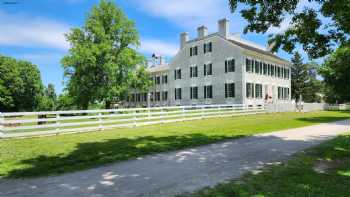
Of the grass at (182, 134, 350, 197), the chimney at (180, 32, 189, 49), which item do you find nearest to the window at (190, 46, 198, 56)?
the chimney at (180, 32, 189, 49)

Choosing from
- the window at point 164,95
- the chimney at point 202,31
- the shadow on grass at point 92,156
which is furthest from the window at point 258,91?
the shadow on grass at point 92,156

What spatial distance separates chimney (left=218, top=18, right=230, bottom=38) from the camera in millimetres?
33750

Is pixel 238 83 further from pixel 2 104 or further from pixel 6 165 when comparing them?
pixel 2 104

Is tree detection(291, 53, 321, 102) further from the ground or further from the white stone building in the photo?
the ground

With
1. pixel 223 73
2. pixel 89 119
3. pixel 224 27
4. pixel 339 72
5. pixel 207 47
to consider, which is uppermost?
pixel 224 27

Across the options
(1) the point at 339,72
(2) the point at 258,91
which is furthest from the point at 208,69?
(1) the point at 339,72

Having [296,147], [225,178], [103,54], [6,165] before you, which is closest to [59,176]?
[6,165]

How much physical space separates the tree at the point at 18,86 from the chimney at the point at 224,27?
35016mm

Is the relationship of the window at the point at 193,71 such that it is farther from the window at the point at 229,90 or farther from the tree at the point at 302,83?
the tree at the point at 302,83

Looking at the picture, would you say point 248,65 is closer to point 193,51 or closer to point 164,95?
point 193,51

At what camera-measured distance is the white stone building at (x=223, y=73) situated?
103ft

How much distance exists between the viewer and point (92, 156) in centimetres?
760

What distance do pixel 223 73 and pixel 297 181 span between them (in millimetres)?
28430

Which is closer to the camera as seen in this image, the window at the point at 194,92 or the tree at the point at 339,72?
the tree at the point at 339,72
